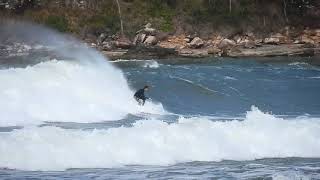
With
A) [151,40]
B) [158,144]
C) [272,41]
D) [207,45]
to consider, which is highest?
[151,40]

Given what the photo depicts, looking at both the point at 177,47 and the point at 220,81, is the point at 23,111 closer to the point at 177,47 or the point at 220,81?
the point at 220,81

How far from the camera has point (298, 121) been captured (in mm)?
20438

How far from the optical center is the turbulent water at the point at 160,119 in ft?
50.9

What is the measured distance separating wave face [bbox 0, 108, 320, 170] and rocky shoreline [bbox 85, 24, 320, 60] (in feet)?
77.5

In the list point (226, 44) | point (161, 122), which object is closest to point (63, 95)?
point (161, 122)

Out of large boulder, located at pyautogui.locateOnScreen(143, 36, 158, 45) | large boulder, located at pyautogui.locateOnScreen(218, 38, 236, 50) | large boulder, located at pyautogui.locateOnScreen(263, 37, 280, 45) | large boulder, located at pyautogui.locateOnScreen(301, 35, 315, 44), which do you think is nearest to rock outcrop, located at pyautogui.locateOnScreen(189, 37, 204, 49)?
large boulder, located at pyautogui.locateOnScreen(218, 38, 236, 50)

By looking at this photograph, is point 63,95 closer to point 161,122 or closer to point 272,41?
point 161,122

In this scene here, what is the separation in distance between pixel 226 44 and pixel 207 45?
4.96 ft

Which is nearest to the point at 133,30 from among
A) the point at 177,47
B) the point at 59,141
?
the point at 177,47

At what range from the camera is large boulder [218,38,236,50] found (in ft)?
150

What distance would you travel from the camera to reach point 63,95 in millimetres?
26219

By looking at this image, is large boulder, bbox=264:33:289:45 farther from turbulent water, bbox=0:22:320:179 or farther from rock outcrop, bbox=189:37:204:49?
rock outcrop, bbox=189:37:204:49

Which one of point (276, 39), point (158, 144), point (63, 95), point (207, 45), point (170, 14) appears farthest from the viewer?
point (170, 14)

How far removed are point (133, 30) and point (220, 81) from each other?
1590 cm
